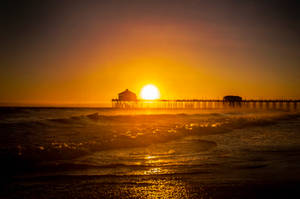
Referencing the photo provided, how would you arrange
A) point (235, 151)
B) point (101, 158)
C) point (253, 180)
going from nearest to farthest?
point (253, 180) < point (101, 158) < point (235, 151)

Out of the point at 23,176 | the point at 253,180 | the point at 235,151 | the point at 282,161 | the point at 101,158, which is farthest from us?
the point at 235,151

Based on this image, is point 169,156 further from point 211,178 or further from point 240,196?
point 240,196

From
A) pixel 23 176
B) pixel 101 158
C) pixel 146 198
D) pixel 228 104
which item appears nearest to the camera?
pixel 146 198

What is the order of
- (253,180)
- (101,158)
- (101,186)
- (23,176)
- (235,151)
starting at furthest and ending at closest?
(235,151)
(101,158)
(23,176)
(253,180)
(101,186)

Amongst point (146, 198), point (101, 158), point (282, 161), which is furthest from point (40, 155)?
point (282, 161)

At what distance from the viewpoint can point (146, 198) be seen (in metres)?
3.28

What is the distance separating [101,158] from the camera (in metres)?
6.09

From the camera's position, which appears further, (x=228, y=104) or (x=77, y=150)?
(x=228, y=104)

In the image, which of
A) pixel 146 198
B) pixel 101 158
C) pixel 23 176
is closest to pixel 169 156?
pixel 101 158

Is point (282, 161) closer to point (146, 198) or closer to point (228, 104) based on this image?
point (146, 198)

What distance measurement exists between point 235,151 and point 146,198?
14.7 ft

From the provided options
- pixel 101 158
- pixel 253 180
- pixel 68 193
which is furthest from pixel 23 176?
pixel 253 180

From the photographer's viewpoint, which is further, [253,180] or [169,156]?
[169,156]

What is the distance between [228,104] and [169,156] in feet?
318
